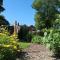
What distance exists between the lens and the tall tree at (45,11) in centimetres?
4719

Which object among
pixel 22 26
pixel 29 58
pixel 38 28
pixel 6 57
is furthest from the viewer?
pixel 38 28

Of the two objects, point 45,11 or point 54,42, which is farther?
point 45,11

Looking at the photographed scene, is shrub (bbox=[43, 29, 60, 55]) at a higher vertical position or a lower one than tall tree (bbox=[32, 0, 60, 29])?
lower

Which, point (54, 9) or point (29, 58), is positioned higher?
point (54, 9)

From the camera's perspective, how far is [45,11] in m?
47.9

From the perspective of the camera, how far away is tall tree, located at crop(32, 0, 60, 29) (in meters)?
47.2

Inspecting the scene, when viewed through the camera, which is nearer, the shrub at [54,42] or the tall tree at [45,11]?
the shrub at [54,42]

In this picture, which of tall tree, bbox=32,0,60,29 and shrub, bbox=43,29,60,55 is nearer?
shrub, bbox=43,29,60,55

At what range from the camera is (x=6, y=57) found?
9.12 m

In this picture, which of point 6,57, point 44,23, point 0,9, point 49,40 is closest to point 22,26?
point 0,9

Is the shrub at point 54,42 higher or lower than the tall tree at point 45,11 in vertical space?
lower

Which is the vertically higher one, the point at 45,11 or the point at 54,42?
the point at 45,11

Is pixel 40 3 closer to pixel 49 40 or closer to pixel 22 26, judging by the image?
pixel 22 26

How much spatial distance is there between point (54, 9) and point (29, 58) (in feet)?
116
